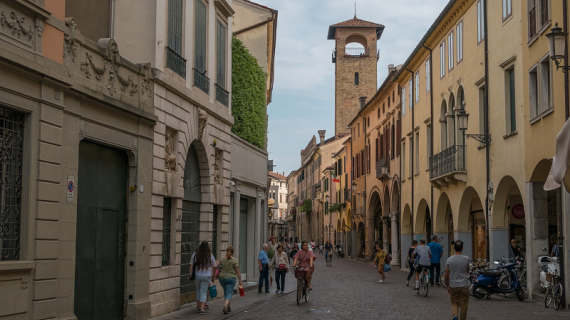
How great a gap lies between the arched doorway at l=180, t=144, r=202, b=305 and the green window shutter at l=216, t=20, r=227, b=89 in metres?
2.91

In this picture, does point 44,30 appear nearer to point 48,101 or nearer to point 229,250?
point 48,101

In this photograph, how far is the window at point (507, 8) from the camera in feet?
70.6

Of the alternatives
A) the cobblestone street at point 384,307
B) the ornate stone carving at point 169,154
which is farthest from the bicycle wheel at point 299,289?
the ornate stone carving at point 169,154

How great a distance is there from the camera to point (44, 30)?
1016cm

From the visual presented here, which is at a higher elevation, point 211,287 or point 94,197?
point 94,197

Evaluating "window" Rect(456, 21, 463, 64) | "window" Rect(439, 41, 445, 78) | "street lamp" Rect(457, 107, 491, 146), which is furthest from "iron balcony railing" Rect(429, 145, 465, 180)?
"window" Rect(439, 41, 445, 78)

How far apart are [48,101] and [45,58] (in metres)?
0.62

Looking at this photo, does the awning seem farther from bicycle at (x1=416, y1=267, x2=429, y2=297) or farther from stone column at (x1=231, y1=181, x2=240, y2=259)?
stone column at (x1=231, y1=181, x2=240, y2=259)

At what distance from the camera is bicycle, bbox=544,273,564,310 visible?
15.9 metres

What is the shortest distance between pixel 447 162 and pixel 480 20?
6.05 meters

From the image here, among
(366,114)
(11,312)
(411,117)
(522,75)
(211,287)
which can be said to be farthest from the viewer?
→ (366,114)

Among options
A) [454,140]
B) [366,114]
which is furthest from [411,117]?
[366,114]

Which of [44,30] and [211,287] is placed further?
[211,287]

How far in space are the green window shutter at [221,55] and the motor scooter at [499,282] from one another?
9.12 m
